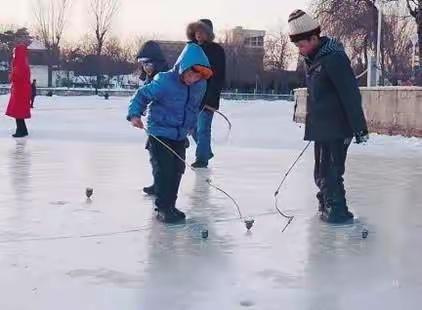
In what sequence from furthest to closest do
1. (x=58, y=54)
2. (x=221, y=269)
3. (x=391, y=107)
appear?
(x=58, y=54) < (x=391, y=107) < (x=221, y=269)

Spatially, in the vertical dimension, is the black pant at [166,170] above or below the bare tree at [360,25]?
below

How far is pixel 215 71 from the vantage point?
28.6 feet

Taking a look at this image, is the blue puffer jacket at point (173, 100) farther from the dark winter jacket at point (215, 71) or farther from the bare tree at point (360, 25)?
the bare tree at point (360, 25)

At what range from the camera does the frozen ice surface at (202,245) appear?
3717 mm

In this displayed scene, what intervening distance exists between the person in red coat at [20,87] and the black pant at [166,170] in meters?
7.93

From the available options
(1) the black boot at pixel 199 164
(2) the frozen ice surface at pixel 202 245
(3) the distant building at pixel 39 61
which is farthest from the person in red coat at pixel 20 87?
(3) the distant building at pixel 39 61

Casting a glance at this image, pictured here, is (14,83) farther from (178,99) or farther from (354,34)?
(354,34)

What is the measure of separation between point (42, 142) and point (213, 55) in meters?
4.61

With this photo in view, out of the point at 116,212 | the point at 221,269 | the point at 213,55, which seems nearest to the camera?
the point at 221,269

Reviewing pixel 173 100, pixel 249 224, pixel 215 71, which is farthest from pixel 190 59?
pixel 215 71

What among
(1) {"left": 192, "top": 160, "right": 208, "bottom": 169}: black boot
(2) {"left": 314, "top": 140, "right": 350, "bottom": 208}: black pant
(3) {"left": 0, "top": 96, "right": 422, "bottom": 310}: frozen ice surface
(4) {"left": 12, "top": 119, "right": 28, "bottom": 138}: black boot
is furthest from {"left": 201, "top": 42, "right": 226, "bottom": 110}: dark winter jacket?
(4) {"left": 12, "top": 119, "right": 28, "bottom": 138}: black boot

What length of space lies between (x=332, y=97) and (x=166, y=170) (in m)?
1.34

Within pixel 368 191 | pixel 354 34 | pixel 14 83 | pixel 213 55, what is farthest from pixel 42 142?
pixel 354 34

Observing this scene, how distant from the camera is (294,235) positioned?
5.23 m
